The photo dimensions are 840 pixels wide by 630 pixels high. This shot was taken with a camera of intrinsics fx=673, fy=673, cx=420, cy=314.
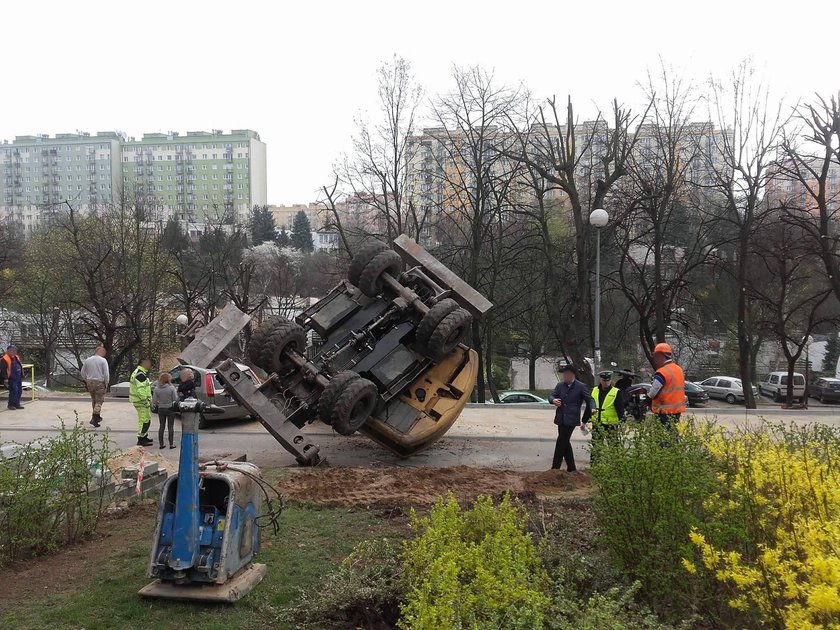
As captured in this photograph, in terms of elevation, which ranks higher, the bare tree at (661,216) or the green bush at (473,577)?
the bare tree at (661,216)

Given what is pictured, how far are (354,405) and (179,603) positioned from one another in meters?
4.62

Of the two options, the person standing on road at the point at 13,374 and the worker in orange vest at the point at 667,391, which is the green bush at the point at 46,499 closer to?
the worker in orange vest at the point at 667,391

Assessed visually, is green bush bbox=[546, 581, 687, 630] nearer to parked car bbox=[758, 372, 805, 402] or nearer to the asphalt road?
the asphalt road

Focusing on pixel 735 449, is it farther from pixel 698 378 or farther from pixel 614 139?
pixel 698 378

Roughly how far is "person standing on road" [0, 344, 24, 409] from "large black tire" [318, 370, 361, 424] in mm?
10305

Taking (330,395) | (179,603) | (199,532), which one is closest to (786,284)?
(330,395)

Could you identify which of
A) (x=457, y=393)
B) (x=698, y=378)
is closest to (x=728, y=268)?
(x=698, y=378)

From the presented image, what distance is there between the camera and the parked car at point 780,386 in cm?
3397

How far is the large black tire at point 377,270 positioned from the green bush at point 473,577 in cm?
612

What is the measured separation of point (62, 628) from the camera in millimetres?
4883

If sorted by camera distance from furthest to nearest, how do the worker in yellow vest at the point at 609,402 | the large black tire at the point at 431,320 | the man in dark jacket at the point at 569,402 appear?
the large black tire at the point at 431,320, the man in dark jacket at the point at 569,402, the worker in yellow vest at the point at 609,402

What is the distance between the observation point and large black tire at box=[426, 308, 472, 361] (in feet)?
34.2

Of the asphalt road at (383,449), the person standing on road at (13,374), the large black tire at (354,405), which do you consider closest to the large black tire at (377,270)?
the large black tire at (354,405)

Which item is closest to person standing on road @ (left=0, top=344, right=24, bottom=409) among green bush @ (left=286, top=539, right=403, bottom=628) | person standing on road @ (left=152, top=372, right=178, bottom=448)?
person standing on road @ (left=152, top=372, right=178, bottom=448)
